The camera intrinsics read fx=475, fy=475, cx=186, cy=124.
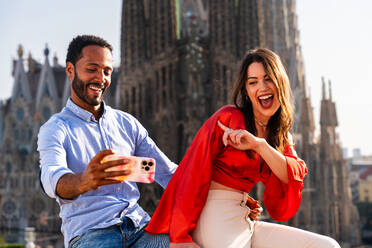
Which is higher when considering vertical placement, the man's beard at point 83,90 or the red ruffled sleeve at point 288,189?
the man's beard at point 83,90

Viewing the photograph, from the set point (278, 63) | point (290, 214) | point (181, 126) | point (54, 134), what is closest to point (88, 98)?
point (54, 134)

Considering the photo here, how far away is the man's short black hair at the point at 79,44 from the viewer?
259 centimetres

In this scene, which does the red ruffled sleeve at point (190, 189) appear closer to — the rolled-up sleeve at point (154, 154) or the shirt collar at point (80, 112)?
the rolled-up sleeve at point (154, 154)

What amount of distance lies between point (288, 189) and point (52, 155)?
4.13 feet

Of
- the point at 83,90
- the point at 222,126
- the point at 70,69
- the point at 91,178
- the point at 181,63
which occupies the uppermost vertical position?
the point at 181,63

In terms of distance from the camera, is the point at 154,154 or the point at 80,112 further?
the point at 154,154

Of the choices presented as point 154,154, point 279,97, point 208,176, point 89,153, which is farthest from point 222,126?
point 89,153

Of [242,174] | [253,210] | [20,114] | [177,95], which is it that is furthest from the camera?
[20,114]

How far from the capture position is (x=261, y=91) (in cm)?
261

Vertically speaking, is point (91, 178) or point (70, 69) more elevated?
point (70, 69)

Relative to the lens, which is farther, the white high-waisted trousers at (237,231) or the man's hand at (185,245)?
the white high-waisted trousers at (237,231)

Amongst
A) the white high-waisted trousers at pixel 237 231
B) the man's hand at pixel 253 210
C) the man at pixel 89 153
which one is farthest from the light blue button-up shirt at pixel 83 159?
the man's hand at pixel 253 210

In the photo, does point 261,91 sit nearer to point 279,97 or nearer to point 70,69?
point 279,97

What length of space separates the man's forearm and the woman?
0.50 meters
